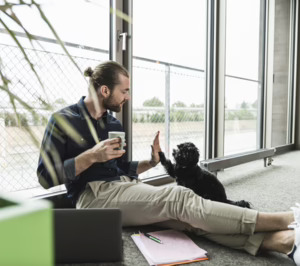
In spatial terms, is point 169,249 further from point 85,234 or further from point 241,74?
point 241,74

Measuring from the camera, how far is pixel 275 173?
8.96ft

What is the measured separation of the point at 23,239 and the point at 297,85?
499 centimetres

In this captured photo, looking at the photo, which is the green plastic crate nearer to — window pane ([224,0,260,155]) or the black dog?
the black dog

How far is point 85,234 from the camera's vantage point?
105 centimetres

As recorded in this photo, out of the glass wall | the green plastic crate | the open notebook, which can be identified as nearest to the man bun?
the open notebook

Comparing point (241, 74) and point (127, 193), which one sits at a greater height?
point (241, 74)

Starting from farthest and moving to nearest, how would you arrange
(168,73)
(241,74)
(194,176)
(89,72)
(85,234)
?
(241,74) → (168,73) → (194,176) → (89,72) → (85,234)

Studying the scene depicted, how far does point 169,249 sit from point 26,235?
105cm

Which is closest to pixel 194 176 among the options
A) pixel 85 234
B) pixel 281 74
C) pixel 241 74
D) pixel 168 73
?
pixel 85 234

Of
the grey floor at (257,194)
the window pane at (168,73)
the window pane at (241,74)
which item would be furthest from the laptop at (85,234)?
the window pane at (241,74)

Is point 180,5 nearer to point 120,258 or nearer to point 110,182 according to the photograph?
point 110,182

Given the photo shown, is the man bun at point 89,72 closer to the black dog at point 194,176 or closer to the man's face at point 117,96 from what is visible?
the man's face at point 117,96

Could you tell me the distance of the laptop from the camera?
1048 millimetres

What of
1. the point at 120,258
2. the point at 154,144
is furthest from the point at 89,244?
the point at 154,144
